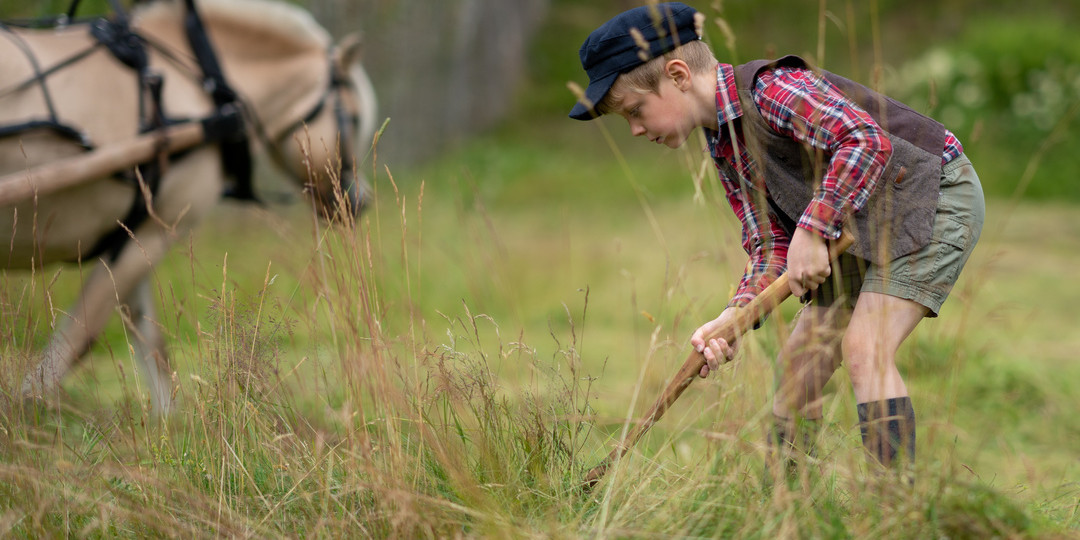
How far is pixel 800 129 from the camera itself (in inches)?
74.6

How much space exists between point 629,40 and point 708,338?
2.18 ft

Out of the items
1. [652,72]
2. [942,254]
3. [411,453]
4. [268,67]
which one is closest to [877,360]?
[942,254]

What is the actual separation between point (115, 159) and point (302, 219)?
158 inches

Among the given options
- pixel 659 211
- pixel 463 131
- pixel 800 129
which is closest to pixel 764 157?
pixel 800 129

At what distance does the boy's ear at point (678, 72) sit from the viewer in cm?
197

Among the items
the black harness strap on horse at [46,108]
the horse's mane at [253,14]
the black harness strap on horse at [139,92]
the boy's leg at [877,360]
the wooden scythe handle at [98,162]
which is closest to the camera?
the boy's leg at [877,360]

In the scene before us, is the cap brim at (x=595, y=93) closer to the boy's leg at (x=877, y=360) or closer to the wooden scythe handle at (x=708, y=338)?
the wooden scythe handle at (x=708, y=338)

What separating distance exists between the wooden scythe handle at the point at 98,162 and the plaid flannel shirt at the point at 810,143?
1867 mm

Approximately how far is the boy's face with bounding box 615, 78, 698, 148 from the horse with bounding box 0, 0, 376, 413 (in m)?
0.88

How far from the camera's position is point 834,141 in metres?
1.85

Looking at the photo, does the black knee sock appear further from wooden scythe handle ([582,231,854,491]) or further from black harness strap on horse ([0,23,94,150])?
black harness strap on horse ([0,23,94,150])

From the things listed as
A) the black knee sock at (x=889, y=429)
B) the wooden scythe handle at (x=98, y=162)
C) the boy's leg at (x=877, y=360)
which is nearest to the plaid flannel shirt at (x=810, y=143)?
the boy's leg at (x=877, y=360)

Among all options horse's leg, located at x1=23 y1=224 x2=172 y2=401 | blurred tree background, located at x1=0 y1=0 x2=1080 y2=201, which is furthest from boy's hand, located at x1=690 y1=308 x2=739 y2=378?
blurred tree background, located at x1=0 y1=0 x2=1080 y2=201

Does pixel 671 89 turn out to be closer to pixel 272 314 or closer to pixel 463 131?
pixel 272 314
